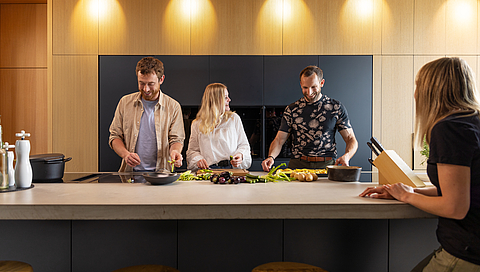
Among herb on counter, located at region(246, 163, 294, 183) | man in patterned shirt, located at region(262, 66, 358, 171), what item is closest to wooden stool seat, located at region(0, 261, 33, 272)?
herb on counter, located at region(246, 163, 294, 183)

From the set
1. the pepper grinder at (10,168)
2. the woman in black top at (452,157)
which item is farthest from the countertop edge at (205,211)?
the pepper grinder at (10,168)

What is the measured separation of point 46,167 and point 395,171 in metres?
1.82

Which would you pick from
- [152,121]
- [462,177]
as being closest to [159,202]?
[462,177]

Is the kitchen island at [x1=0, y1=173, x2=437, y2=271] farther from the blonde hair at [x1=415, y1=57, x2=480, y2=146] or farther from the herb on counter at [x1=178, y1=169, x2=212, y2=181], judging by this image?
the blonde hair at [x1=415, y1=57, x2=480, y2=146]

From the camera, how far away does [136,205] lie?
112cm

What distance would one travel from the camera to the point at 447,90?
1051 mm

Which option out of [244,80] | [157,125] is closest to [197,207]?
[157,125]

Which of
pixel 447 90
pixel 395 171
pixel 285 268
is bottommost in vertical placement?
pixel 285 268

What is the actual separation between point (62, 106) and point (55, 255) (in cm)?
271

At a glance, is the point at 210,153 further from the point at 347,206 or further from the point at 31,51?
the point at 31,51

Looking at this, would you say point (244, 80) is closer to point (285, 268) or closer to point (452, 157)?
point (285, 268)

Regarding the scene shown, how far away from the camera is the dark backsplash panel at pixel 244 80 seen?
3594 millimetres

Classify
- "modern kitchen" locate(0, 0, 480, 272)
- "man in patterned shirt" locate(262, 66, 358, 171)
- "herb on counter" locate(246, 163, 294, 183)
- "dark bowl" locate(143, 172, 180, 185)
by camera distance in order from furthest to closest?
1. "modern kitchen" locate(0, 0, 480, 272)
2. "man in patterned shirt" locate(262, 66, 358, 171)
3. "herb on counter" locate(246, 163, 294, 183)
4. "dark bowl" locate(143, 172, 180, 185)

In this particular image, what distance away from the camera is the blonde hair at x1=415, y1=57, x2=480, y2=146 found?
3.38 ft
